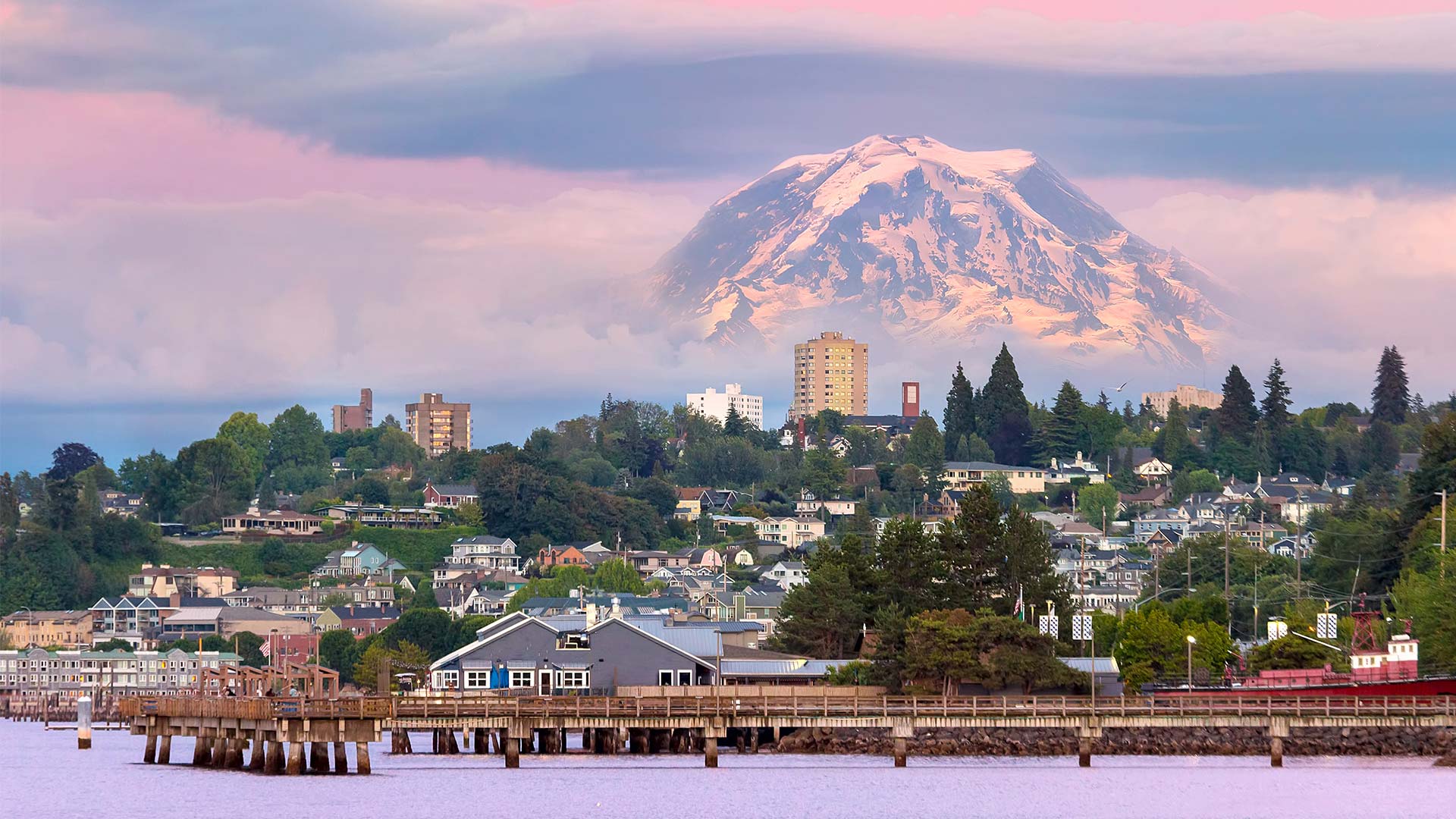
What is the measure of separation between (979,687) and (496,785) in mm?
27926

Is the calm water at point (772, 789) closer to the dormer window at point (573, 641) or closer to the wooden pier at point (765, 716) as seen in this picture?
the wooden pier at point (765, 716)

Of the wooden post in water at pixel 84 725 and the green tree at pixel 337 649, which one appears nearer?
Result: the wooden post in water at pixel 84 725

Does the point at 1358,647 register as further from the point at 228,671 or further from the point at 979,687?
the point at 228,671

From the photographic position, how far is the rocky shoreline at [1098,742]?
101 m

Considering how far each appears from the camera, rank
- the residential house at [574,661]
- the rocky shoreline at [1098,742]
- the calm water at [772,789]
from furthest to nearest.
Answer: the residential house at [574,661], the rocky shoreline at [1098,742], the calm water at [772,789]

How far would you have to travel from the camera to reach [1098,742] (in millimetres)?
104250

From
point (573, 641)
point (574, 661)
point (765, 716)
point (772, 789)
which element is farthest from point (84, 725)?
point (772, 789)

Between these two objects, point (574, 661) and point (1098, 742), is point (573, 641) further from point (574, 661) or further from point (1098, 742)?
point (1098, 742)

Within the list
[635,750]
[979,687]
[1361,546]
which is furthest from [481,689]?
[1361,546]

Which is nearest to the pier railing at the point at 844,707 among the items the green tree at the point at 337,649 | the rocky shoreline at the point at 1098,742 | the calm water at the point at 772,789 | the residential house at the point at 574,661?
the calm water at the point at 772,789

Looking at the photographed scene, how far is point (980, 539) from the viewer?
126 metres

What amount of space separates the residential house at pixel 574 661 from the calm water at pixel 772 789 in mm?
8008

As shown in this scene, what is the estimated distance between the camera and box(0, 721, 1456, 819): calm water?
78.1 m

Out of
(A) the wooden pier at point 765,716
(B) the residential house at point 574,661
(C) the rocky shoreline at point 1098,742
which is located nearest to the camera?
(A) the wooden pier at point 765,716
